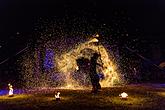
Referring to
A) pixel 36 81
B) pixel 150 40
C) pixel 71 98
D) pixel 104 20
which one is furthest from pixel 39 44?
pixel 71 98

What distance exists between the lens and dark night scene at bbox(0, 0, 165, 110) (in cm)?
2587

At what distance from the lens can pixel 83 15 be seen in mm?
30109

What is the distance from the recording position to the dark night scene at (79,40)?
25.9 metres

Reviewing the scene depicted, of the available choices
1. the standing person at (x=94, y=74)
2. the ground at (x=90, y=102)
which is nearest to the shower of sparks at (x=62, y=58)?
the standing person at (x=94, y=74)

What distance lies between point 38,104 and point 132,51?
1744 cm

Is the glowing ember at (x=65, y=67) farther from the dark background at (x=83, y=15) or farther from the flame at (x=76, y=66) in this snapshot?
the dark background at (x=83, y=15)

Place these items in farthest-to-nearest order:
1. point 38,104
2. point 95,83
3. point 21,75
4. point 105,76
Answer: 1. point 21,75
2. point 105,76
3. point 95,83
4. point 38,104

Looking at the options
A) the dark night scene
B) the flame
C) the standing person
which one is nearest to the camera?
the standing person

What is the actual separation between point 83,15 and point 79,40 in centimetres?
263

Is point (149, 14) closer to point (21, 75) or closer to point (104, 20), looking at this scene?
point (104, 20)

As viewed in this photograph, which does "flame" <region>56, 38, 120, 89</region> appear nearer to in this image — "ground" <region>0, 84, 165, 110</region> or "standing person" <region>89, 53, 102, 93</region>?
"standing person" <region>89, 53, 102, 93</region>

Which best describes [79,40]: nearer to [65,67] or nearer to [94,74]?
[65,67]

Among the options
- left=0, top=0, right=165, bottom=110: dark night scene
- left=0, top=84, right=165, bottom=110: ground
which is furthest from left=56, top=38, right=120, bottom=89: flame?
left=0, top=84, right=165, bottom=110: ground

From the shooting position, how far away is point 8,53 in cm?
2872
